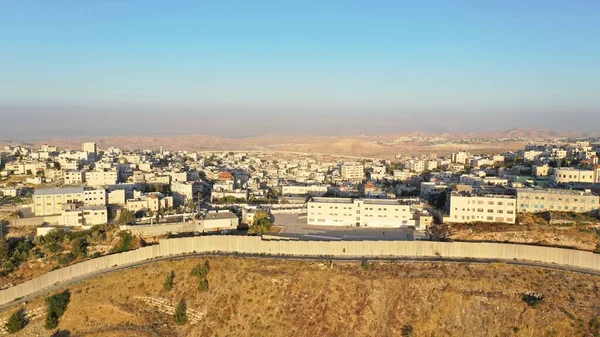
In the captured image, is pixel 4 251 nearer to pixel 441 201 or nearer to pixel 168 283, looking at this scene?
pixel 168 283

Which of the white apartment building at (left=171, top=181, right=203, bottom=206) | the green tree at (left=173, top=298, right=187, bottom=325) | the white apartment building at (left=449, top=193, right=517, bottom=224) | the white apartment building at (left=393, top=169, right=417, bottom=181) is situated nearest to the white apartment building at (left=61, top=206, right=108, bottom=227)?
the white apartment building at (left=171, top=181, right=203, bottom=206)

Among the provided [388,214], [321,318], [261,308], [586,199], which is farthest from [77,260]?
[586,199]

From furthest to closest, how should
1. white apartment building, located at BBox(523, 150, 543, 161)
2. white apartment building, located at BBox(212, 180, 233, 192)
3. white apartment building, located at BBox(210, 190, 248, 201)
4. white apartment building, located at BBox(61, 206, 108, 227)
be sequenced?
white apartment building, located at BBox(523, 150, 543, 161)
white apartment building, located at BBox(212, 180, 233, 192)
white apartment building, located at BBox(210, 190, 248, 201)
white apartment building, located at BBox(61, 206, 108, 227)

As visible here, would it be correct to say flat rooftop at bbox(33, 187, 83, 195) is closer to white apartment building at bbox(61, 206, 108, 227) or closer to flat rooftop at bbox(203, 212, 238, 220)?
white apartment building at bbox(61, 206, 108, 227)

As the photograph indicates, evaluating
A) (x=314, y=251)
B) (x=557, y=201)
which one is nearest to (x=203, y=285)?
(x=314, y=251)

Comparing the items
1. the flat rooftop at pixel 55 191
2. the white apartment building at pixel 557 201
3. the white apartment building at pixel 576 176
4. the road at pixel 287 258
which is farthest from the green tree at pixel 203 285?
the white apartment building at pixel 576 176

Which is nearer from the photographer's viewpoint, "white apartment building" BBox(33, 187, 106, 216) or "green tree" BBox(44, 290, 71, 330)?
"green tree" BBox(44, 290, 71, 330)

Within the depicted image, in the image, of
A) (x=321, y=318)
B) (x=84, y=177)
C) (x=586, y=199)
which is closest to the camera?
(x=321, y=318)

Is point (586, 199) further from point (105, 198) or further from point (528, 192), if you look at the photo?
point (105, 198)
